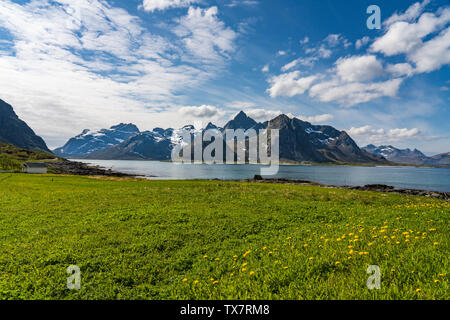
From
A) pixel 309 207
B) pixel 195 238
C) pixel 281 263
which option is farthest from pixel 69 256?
pixel 309 207

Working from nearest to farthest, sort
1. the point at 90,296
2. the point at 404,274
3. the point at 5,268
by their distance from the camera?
1. the point at 404,274
2. the point at 90,296
3. the point at 5,268

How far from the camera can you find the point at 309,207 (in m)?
21.7

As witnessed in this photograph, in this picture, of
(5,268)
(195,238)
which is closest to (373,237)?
(195,238)

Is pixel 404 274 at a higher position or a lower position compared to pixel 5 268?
higher

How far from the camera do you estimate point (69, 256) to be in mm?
10383

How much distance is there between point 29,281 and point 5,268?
6.63 feet
